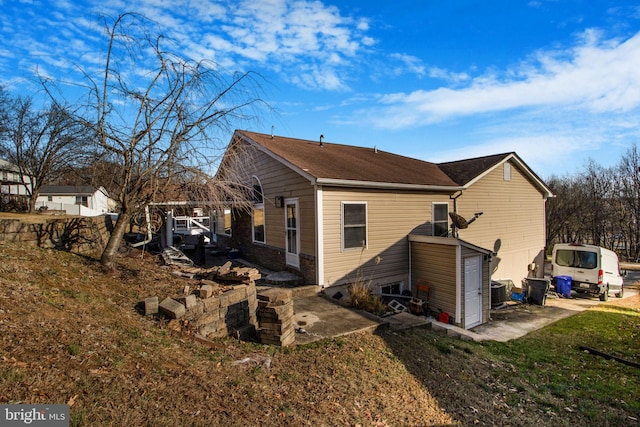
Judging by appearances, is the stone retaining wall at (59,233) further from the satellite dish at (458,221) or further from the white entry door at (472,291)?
the satellite dish at (458,221)

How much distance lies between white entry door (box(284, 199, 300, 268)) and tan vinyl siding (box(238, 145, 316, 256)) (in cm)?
19

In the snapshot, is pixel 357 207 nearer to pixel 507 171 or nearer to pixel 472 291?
pixel 472 291

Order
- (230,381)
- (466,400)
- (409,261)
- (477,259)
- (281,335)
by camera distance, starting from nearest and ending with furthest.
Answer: (230,381)
(466,400)
(281,335)
(477,259)
(409,261)

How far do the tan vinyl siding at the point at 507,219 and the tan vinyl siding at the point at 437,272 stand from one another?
11.4ft

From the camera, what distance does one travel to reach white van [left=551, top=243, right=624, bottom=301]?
43.7 ft

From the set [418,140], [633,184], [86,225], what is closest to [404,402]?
[86,225]

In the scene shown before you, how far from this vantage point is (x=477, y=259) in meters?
9.70

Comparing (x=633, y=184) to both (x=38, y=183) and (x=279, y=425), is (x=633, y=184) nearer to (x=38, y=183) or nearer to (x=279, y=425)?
(x=279, y=425)

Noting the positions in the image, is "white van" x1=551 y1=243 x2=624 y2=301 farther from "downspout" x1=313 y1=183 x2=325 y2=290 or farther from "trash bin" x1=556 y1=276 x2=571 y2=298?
"downspout" x1=313 y1=183 x2=325 y2=290

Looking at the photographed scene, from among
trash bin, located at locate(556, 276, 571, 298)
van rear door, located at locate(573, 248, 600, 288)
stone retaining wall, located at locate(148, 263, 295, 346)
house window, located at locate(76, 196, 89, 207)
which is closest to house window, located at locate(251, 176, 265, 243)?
stone retaining wall, located at locate(148, 263, 295, 346)

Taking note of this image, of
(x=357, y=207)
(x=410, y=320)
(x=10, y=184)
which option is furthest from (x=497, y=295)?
(x=10, y=184)

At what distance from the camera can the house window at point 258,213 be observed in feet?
39.4

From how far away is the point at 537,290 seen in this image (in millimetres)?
12602

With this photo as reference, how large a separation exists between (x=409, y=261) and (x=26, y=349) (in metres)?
9.81
